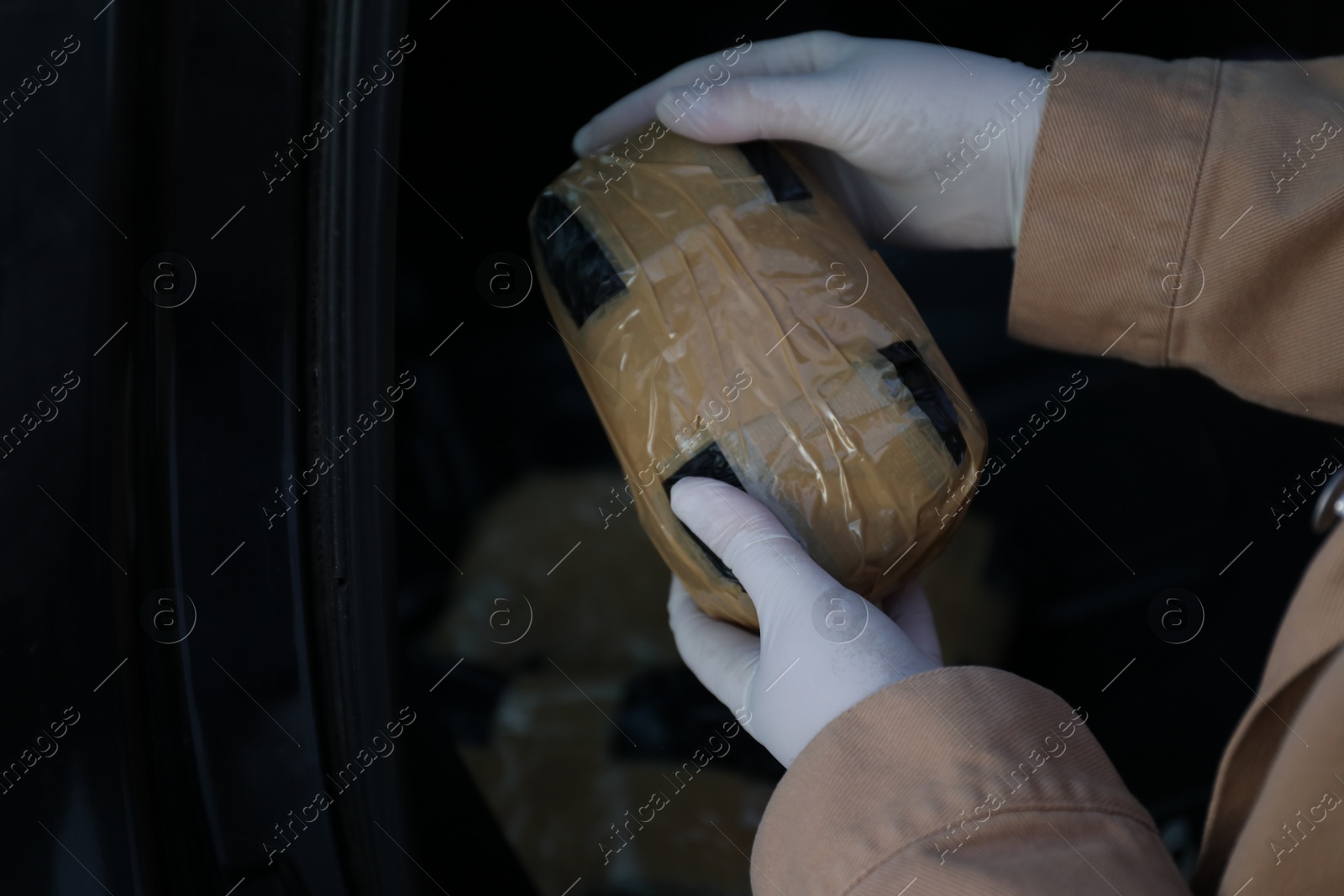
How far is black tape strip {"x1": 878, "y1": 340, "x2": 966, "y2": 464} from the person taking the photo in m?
0.77

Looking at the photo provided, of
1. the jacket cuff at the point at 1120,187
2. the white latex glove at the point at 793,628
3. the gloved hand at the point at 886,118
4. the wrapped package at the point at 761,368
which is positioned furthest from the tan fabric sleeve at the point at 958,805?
the gloved hand at the point at 886,118

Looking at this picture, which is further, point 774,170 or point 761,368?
point 774,170

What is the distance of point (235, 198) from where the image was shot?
65cm

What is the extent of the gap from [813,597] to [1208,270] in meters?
0.48

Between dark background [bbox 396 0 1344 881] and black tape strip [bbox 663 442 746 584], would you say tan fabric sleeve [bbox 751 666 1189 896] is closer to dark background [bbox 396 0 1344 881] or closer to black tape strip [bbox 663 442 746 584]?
black tape strip [bbox 663 442 746 584]

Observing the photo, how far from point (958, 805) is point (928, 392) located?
1.14 ft

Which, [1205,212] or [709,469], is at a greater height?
[709,469]

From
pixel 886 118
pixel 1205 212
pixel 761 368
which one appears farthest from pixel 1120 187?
pixel 761 368

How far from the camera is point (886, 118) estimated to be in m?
0.95

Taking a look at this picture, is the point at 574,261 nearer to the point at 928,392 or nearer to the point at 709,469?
the point at 709,469

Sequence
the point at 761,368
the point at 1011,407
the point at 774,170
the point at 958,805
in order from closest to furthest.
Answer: the point at 958,805, the point at 761,368, the point at 774,170, the point at 1011,407

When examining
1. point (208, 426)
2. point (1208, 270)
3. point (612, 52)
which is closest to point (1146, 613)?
point (1208, 270)

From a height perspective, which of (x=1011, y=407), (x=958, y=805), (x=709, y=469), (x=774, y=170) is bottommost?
(x=1011, y=407)

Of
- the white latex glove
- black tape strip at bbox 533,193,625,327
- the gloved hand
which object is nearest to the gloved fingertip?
the white latex glove
